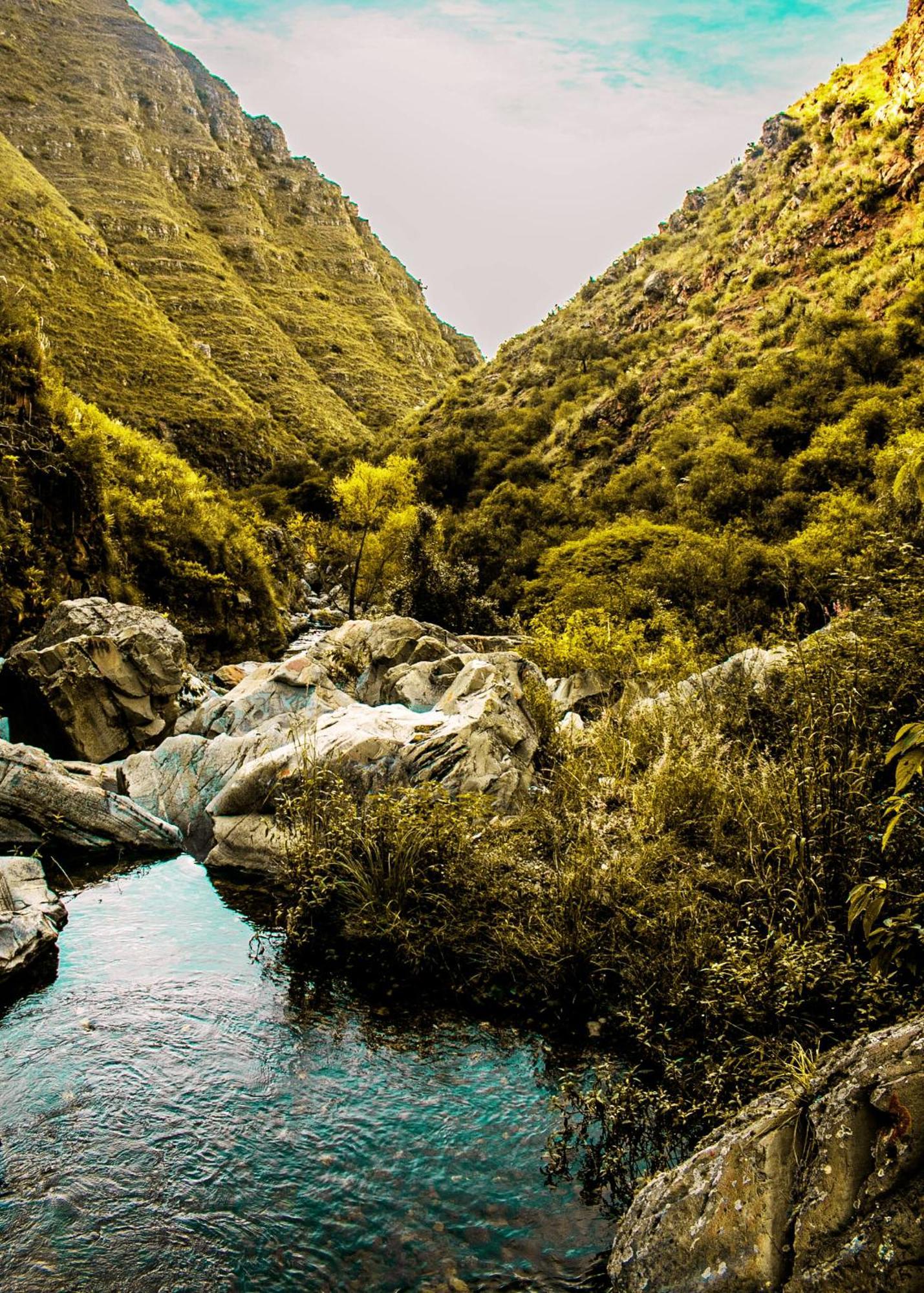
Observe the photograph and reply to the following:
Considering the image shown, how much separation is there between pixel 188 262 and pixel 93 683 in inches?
4071

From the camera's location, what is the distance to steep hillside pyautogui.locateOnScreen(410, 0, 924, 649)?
3175cm

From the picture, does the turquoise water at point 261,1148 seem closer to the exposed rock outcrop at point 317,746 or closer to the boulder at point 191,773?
the exposed rock outcrop at point 317,746

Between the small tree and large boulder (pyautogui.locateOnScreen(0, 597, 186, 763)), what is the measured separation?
2646 centimetres

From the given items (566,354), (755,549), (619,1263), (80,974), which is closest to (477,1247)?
(619,1263)

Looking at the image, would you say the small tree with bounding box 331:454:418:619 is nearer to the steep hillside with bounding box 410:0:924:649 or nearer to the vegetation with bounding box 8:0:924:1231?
the vegetation with bounding box 8:0:924:1231

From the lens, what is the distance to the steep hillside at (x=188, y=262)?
2872 inches

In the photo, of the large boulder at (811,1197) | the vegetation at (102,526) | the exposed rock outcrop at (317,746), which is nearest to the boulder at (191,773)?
the exposed rock outcrop at (317,746)

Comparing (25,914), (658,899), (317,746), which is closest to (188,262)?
(317,746)

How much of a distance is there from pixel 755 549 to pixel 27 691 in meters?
27.3

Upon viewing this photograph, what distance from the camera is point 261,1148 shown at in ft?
18.8

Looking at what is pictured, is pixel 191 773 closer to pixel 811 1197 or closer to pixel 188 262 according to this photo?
pixel 811 1197

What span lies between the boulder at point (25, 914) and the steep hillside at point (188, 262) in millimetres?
65969

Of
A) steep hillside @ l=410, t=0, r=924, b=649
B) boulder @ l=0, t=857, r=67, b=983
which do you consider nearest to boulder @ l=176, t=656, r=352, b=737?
boulder @ l=0, t=857, r=67, b=983

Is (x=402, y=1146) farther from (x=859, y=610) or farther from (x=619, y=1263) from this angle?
(x=859, y=610)
